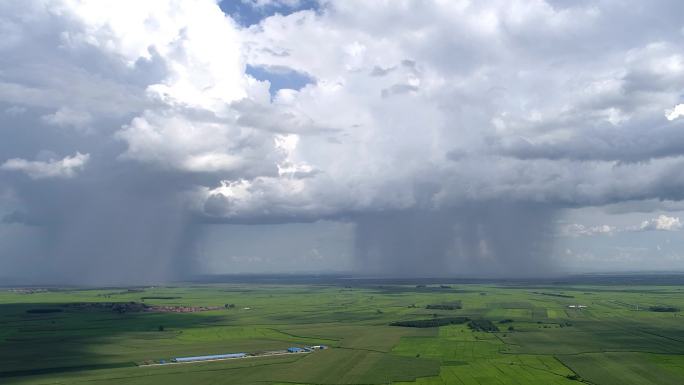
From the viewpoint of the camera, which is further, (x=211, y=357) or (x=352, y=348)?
(x=352, y=348)

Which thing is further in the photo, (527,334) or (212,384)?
(527,334)

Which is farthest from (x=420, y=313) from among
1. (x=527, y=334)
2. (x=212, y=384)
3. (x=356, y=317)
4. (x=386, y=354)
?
(x=212, y=384)

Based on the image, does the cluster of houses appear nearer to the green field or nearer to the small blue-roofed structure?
the small blue-roofed structure

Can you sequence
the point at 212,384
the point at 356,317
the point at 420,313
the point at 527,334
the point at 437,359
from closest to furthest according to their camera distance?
the point at 212,384 < the point at 437,359 < the point at 527,334 < the point at 356,317 < the point at 420,313

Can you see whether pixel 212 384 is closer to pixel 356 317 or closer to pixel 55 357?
pixel 55 357

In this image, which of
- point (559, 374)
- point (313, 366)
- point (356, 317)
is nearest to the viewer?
point (559, 374)

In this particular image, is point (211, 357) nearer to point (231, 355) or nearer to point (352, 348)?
point (231, 355)

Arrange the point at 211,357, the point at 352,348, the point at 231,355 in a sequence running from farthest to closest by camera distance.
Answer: the point at 352,348
the point at 231,355
the point at 211,357

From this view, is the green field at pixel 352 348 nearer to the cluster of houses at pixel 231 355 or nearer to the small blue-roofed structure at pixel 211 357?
the cluster of houses at pixel 231 355

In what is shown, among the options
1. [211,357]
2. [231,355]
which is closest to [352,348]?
[231,355]

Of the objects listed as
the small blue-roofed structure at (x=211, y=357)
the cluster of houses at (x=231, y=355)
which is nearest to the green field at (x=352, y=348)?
the cluster of houses at (x=231, y=355)

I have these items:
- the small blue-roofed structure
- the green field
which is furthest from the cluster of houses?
the green field
